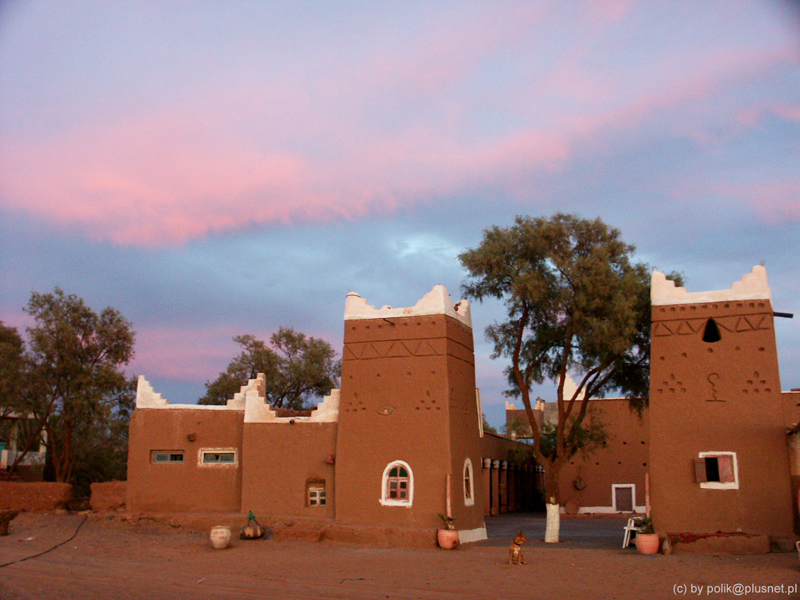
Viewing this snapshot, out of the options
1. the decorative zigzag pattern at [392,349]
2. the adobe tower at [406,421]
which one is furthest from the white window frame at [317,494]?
the decorative zigzag pattern at [392,349]

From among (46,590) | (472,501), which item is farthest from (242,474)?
(46,590)

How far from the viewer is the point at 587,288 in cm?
1900

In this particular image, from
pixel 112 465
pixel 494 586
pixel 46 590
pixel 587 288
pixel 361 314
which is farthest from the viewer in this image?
pixel 112 465

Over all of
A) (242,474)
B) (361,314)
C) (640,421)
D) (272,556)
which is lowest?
(272,556)

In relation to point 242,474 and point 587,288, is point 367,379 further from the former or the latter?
point 587,288

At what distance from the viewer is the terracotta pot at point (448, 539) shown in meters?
17.6

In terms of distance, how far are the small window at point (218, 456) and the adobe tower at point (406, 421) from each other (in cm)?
404

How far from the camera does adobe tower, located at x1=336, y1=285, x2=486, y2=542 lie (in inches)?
731

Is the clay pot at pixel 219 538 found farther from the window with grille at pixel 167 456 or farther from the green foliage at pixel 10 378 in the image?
the green foliage at pixel 10 378

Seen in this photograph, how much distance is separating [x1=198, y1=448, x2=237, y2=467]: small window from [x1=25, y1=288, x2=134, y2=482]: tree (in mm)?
7594

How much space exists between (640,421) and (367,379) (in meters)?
16.7

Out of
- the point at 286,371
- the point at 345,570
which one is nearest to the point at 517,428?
the point at 286,371

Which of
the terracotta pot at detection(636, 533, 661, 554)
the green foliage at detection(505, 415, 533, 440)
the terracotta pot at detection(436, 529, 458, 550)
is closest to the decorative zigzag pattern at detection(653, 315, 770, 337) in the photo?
the terracotta pot at detection(636, 533, 661, 554)

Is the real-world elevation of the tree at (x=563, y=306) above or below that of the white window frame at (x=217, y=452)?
above
